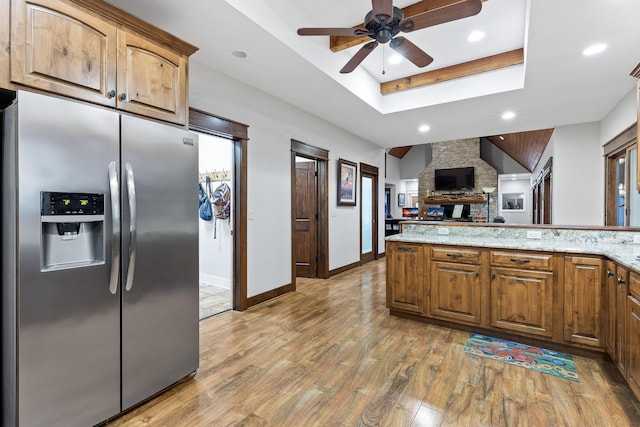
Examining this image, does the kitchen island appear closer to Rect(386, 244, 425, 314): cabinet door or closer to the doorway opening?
Rect(386, 244, 425, 314): cabinet door

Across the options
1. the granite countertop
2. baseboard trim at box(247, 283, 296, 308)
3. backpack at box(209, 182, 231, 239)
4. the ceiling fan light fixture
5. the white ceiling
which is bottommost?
baseboard trim at box(247, 283, 296, 308)

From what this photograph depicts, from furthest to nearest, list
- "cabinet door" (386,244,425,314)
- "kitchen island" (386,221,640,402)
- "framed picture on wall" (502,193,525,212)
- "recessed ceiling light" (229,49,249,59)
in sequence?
"framed picture on wall" (502,193,525,212) → "cabinet door" (386,244,425,314) → "recessed ceiling light" (229,49,249,59) → "kitchen island" (386,221,640,402)

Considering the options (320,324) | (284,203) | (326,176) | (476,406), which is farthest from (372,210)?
(476,406)

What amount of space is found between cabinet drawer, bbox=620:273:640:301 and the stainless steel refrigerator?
2.78 metres

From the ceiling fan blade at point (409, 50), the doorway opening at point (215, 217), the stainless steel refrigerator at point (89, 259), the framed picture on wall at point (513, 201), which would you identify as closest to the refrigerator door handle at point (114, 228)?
the stainless steel refrigerator at point (89, 259)

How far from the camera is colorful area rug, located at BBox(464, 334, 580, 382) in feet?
7.48

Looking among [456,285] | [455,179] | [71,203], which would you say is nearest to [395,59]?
[456,285]

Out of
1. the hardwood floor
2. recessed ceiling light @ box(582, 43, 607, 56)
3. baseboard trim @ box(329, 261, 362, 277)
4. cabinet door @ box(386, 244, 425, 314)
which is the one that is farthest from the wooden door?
recessed ceiling light @ box(582, 43, 607, 56)

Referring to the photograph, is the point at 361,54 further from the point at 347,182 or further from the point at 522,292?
the point at 347,182

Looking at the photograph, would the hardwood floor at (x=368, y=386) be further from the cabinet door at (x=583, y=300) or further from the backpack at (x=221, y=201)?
the backpack at (x=221, y=201)

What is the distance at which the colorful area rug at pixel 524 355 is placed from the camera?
89.7 inches

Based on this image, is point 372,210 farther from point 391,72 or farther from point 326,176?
point 391,72

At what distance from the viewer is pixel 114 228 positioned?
5.37 feet

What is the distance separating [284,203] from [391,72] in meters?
2.32
